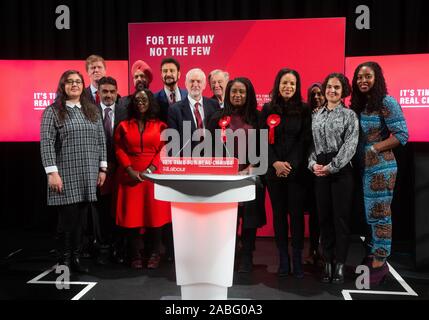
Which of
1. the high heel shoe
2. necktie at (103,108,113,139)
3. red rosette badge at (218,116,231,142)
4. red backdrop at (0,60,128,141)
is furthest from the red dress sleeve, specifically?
the high heel shoe

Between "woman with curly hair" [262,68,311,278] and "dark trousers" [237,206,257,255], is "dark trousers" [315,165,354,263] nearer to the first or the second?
"woman with curly hair" [262,68,311,278]

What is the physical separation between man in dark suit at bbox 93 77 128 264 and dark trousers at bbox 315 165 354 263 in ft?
5.14

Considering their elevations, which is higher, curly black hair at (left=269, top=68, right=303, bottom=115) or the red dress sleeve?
curly black hair at (left=269, top=68, right=303, bottom=115)

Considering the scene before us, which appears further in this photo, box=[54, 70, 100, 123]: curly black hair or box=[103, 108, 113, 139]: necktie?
box=[103, 108, 113, 139]: necktie

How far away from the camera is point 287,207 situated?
10.4 feet

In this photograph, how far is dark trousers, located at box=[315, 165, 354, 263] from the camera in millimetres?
3020

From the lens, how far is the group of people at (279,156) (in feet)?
9.93

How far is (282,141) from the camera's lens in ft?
10.3

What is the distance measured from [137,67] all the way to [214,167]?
7.89 ft

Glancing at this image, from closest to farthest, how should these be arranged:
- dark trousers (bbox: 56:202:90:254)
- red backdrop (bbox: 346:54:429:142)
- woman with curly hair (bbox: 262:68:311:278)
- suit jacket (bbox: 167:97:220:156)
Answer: woman with curly hair (bbox: 262:68:311:278) < dark trousers (bbox: 56:202:90:254) < suit jacket (bbox: 167:97:220:156) < red backdrop (bbox: 346:54:429:142)

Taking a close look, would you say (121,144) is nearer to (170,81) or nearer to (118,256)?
(170,81)
